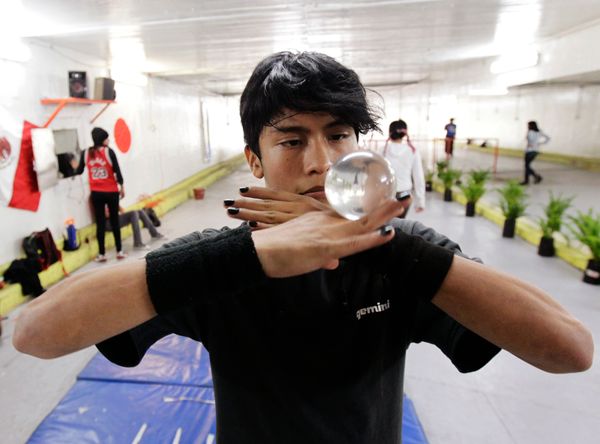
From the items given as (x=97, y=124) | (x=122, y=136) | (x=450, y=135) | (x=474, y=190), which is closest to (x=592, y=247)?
(x=474, y=190)

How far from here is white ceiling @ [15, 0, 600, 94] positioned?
3.79 m

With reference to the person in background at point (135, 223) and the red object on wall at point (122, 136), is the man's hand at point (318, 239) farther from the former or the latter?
the red object on wall at point (122, 136)

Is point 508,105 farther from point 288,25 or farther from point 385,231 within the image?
point 385,231

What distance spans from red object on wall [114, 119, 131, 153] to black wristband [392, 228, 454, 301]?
23.2 feet

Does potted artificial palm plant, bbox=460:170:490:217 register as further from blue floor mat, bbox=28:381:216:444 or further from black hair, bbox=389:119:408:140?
blue floor mat, bbox=28:381:216:444

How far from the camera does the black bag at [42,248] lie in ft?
14.4

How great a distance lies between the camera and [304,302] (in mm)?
896

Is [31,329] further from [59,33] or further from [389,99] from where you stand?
[389,99]

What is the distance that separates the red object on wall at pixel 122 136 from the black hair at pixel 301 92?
21.7 feet

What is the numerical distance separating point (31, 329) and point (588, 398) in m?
3.09

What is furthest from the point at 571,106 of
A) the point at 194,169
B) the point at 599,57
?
the point at 194,169

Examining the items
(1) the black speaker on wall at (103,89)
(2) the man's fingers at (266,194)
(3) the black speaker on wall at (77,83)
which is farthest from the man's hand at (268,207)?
(1) the black speaker on wall at (103,89)

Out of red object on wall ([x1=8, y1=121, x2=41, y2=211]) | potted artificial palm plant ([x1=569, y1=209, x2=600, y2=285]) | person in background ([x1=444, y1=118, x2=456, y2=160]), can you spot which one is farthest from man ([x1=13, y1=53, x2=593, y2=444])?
person in background ([x1=444, y1=118, x2=456, y2=160])

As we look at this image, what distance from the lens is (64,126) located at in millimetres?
5258
